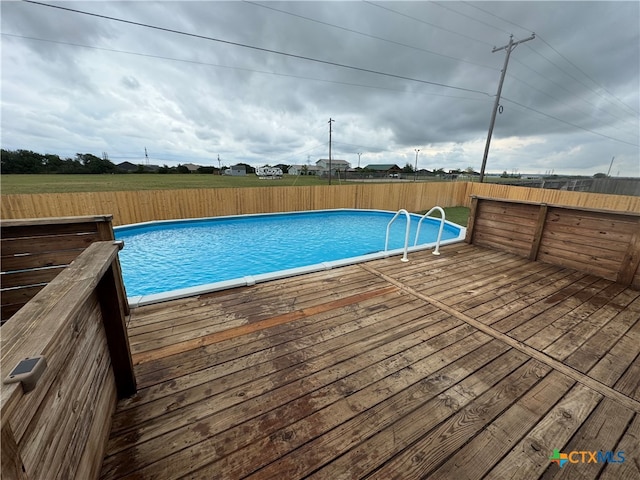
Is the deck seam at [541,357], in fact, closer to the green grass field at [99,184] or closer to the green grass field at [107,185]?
the green grass field at [107,185]

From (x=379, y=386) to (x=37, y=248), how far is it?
282 cm

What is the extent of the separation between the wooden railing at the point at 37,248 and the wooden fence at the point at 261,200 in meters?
7.19

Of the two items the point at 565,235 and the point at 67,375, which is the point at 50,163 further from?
the point at 565,235

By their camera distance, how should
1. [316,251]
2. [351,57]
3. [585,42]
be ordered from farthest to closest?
[585,42] < [351,57] < [316,251]

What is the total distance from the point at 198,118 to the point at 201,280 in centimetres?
2382

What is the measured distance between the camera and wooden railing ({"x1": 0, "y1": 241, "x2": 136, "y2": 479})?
1.88 ft

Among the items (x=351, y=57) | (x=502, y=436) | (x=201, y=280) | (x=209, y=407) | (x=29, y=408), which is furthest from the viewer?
(x=351, y=57)

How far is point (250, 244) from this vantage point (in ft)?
24.9

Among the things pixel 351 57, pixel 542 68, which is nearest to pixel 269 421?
pixel 351 57

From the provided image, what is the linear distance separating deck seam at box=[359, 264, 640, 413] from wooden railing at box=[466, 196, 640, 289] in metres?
2.29

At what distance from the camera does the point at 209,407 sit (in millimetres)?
1401

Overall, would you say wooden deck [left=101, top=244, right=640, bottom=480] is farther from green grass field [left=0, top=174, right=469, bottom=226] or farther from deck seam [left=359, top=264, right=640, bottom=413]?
green grass field [left=0, top=174, right=469, bottom=226]

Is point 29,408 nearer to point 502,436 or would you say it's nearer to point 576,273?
point 502,436

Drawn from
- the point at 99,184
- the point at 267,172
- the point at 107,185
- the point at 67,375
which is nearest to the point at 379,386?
the point at 67,375
